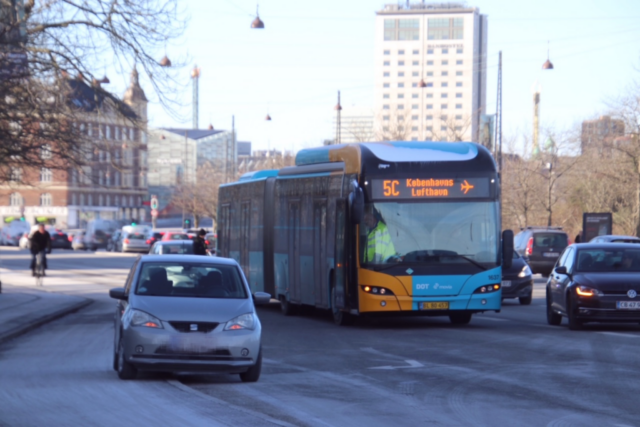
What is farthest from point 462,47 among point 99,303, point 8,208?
point 99,303

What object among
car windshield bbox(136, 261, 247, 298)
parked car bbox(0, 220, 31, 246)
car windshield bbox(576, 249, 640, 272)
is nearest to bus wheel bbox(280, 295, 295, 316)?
car windshield bbox(576, 249, 640, 272)

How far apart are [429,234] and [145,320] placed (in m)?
8.37

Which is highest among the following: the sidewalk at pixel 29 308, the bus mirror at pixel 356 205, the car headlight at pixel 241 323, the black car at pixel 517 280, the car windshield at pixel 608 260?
the bus mirror at pixel 356 205

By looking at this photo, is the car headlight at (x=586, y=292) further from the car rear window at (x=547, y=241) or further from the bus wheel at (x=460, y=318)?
the car rear window at (x=547, y=241)

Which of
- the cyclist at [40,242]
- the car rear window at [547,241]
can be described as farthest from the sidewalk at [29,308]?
the car rear window at [547,241]

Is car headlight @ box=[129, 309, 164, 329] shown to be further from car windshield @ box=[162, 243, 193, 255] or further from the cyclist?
the cyclist

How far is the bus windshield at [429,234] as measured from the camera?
18.4 metres

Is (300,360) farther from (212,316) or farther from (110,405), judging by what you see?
(110,405)

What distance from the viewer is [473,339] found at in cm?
1680

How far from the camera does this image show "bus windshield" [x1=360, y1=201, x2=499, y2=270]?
60.4 ft

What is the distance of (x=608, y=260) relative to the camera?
19.0 m

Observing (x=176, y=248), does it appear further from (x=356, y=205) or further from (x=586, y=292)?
(x=586, y=292)

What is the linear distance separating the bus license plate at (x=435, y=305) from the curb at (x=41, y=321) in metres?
7.07

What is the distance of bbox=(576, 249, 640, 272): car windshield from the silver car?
897 centimetres
